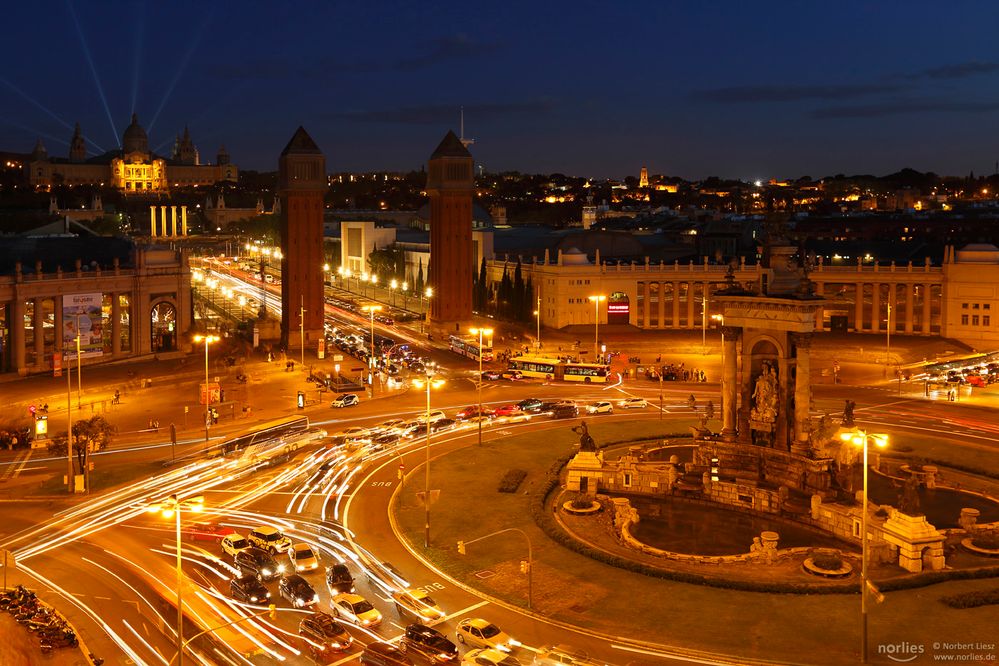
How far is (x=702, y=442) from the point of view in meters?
51.4

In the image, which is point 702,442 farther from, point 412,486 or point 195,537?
point 195,537

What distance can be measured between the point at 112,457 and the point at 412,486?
2024 centimetres

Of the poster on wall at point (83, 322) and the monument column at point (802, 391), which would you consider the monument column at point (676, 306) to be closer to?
the poster on wall at point (83, 322)

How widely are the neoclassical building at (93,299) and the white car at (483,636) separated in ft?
201

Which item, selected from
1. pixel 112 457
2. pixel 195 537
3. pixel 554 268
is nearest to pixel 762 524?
pixel 195 537

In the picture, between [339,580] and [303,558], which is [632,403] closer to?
[303,558]

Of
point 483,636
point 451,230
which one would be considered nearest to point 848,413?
point 483,636

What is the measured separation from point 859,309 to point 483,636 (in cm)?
9117

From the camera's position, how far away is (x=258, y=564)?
38406mm

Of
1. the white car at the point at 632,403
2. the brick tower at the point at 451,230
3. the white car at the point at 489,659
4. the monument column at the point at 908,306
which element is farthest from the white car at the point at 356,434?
the monument column at the point at 908,306

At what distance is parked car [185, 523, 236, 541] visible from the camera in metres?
43.1

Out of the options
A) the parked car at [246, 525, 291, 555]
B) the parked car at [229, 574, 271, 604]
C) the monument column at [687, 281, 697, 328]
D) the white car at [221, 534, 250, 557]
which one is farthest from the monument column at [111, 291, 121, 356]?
the parked car at [229, 574, 271, 604]

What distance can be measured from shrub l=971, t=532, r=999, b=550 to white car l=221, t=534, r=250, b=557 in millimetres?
29941

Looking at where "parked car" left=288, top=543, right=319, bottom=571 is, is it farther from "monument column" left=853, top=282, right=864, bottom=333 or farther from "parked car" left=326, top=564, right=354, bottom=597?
"monument column" left=853, top=282, right=864, bottom=333
